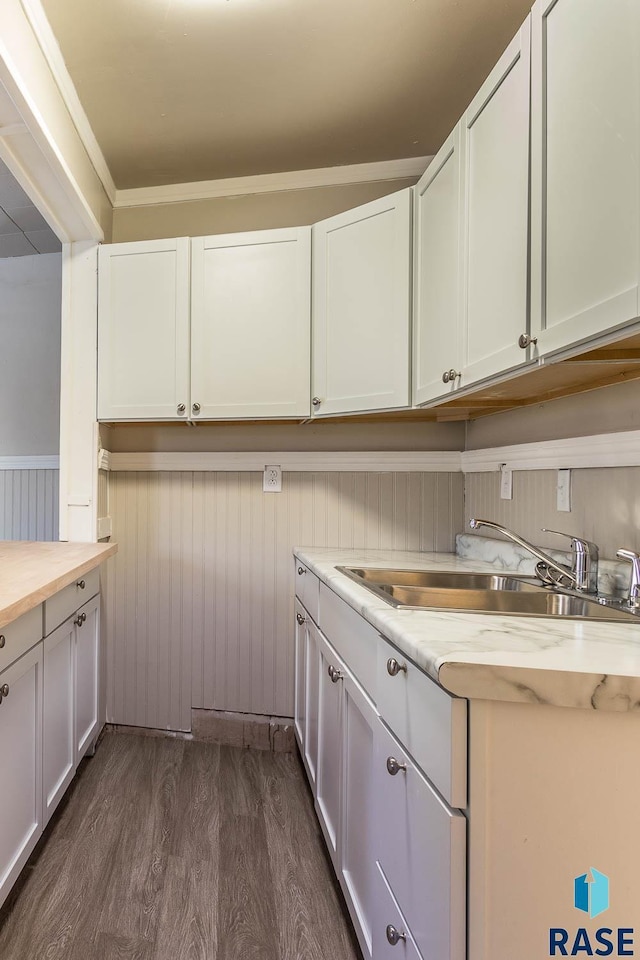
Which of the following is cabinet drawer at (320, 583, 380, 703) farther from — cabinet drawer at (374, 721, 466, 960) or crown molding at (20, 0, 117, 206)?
crown molding at (20, 0, 117, 206)

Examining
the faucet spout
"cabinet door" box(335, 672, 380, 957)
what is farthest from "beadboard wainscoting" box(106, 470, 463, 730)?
"cabinet door" box(335, 672, 380, 957)

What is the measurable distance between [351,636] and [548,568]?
0.60 meters

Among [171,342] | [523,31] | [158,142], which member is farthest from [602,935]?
[158,142]

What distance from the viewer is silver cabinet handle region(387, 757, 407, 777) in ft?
2.84

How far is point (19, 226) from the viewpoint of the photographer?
248 centimetres

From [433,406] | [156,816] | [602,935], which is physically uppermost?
[433,406]

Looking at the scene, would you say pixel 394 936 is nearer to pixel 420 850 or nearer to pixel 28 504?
pixel 420 850

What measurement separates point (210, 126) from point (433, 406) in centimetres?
142

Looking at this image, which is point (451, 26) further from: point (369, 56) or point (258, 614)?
point (258, 614)

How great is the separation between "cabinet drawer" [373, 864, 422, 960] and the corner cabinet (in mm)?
1467

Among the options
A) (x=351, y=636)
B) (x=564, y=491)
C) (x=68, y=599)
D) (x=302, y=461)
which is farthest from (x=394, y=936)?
(x=302, y=461)

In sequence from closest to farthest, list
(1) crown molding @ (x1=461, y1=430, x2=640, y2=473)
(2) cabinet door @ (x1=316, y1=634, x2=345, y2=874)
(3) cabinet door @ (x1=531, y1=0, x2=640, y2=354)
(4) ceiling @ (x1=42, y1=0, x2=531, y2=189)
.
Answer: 1. (3) cabinet door @ (x1=531, y1=0, x2=640, y2=354)
2. (1) crown molding @ (x1=461, y1=430, x2=640, y2=473)
3. (2) cabinet door @ (x1=316, y1=634, x2=345, y2=874)
4. (4) ceiling @ (x1=42, y1=0, x2=531, y2=189)

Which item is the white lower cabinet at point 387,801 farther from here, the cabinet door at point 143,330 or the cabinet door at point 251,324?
the cabinet door at point 143,330

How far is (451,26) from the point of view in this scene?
1480mm
